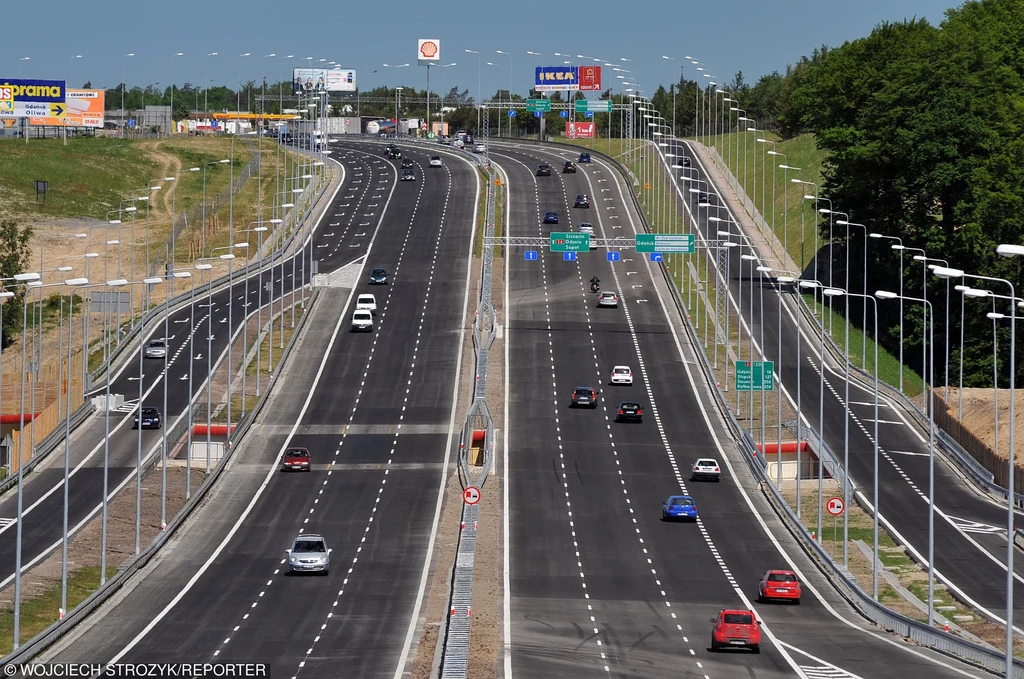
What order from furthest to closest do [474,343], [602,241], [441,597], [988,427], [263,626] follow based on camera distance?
1. [602,241]
2. [474,343]
3. [988,427]
4. [441,597]
5. [263,626]

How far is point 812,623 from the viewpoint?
5944 cm

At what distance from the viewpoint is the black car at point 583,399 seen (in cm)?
10719

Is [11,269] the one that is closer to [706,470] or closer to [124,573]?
[706,470]

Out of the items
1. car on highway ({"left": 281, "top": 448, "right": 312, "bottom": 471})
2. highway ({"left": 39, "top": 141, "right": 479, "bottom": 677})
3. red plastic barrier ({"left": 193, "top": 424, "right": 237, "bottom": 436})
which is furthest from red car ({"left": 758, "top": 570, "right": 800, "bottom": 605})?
red plastic barrier ({"left": 193, "top": 424, "right": 237, "bottom": 436})

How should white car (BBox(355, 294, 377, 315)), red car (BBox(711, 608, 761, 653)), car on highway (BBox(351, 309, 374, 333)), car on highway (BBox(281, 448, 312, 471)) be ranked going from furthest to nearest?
white car (BBox(355, 294, 377, 315))
car on highway (BBox(351, 309, 374, 333))
car on highway (BBox(281, 448, 312, 471))
red car (BBox(711, 608, 761, 653))

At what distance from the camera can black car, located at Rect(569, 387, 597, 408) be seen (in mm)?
107188

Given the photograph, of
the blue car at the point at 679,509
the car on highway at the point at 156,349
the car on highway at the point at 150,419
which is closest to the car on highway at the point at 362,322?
the car on highway at the point at 156,349

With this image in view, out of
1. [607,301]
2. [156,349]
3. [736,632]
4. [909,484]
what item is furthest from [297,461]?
[607,301]

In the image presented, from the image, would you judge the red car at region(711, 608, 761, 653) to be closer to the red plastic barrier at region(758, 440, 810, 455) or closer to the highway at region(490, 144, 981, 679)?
the highway at region(490, 144, 981, 679)

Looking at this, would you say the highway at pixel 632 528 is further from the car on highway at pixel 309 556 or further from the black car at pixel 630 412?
the car on highway at pixel 309 556

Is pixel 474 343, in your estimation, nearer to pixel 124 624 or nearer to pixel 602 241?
pixel 602 241

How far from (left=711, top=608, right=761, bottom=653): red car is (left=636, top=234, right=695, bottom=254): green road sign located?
84.0 metres

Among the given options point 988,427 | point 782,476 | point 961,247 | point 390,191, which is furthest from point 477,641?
point 390,191

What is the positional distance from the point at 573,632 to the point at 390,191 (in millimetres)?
144844
